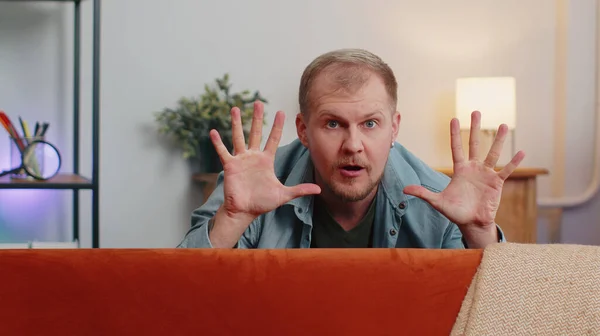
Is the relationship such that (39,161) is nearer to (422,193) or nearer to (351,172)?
(351,172)

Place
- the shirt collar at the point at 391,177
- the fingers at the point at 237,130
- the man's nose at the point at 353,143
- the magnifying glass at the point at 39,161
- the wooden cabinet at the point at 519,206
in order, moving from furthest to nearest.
→ 1. the wooden cabinet at the point at 519,206
2. the magnifying glass at the point at 39,161
3. the shirt collar at the point at 391,177
4. the man's nose at the point at 353,143
5. the fingers at the point at 237,130

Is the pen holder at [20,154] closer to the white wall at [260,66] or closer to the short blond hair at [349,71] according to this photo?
the white wall at [260,66]

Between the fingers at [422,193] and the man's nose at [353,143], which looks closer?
the fingers at [422,193]

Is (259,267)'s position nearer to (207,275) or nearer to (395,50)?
(207,275)

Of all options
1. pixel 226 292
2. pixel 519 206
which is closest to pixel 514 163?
pixel 226 292

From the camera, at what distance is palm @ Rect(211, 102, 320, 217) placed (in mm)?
1366

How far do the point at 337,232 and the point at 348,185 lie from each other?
6.1 inches

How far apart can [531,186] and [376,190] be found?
61.8 inches

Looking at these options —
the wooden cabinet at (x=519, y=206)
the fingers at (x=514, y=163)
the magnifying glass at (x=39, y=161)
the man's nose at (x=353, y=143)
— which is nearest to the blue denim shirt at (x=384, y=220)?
the man's nose at (x=353, y=143)

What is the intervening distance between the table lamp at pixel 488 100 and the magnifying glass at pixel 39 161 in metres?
1.55

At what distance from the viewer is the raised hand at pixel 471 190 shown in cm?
139

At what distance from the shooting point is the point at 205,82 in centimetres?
313

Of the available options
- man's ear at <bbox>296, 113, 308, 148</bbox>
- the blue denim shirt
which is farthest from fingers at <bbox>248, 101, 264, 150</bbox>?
man's ear at <bbox>296, 113, 308, 148</bbox>

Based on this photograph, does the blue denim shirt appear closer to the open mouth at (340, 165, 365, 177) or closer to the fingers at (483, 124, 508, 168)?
the open mouth at (340, 165, 365, 177)
